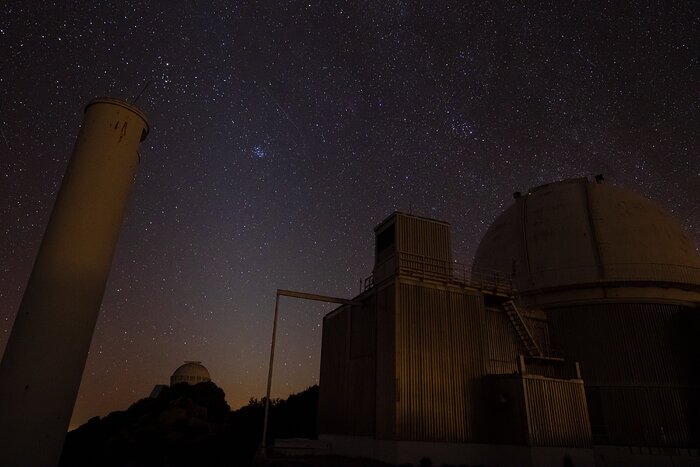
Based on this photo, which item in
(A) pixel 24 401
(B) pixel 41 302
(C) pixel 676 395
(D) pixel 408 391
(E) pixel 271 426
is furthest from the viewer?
(E) pixel 271 426

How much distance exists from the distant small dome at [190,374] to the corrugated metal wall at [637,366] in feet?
125

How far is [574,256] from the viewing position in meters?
26.6

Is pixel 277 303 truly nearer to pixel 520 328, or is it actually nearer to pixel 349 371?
pixel 349 371

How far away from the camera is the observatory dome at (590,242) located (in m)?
25.5

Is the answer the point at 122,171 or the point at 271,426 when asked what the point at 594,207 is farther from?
the point at 271,426

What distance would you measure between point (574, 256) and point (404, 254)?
12.4m

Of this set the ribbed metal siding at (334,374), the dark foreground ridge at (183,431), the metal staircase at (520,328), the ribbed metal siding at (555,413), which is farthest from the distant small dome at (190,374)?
the ribbed metal siding at (555,413)

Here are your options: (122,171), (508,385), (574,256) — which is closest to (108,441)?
(122,171)

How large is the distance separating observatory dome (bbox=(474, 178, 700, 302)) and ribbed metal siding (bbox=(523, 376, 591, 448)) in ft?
26.3

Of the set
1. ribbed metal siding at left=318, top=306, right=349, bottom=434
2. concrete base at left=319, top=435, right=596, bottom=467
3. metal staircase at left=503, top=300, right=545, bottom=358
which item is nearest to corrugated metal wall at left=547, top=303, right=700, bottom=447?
metal staircase at left=503, top=300, right=545, bottom=358

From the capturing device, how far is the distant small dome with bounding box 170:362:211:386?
158ft

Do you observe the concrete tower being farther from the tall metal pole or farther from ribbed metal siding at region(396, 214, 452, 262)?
ribbed metal siding at region(396, 214, 452, 262)

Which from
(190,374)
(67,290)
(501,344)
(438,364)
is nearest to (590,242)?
(501,344)

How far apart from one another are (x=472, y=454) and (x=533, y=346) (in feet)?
20.8
